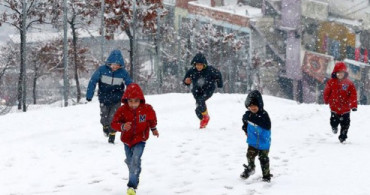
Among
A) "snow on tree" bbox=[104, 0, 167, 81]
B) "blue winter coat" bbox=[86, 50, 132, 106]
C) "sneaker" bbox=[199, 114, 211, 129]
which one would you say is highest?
"snow on tree" bbox=[104, 0, 167, 81]

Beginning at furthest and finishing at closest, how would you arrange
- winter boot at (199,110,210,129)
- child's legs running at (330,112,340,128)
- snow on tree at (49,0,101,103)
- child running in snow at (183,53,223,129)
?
snow on tree at (49,0,101,103) < winter boot at (199,110,210,129) < child running in snow at (183,53,223,129) < child's legs running at (330,112,340,128)

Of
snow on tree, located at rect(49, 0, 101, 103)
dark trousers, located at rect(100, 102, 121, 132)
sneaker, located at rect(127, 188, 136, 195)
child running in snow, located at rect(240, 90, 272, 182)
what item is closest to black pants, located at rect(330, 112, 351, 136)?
child running in snow, located at rect(240, 90, 272, 182)

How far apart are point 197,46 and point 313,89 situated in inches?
490

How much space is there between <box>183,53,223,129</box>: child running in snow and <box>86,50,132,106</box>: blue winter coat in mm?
1810

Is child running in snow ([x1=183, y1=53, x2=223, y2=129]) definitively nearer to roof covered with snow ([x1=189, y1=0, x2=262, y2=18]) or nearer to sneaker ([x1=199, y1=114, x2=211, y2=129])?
sneaker ([x1=199, y1=114, x2=211, y2=129])

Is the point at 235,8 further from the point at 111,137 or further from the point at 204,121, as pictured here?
the point at 111,137

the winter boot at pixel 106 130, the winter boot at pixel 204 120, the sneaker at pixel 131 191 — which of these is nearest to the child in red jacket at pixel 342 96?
the winter boot at pixel 204 120

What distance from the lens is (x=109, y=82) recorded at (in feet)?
30.0

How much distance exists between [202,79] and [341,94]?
9.73 feet

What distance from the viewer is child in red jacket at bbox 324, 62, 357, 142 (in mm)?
9242

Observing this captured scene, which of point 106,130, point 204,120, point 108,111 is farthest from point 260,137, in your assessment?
point 204,120

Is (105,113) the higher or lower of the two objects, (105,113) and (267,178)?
the higher

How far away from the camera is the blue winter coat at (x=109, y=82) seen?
355 inches

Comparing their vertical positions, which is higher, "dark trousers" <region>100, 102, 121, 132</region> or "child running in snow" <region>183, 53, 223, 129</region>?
"child running in snow" <region>183, 53, 223, 129</region>
